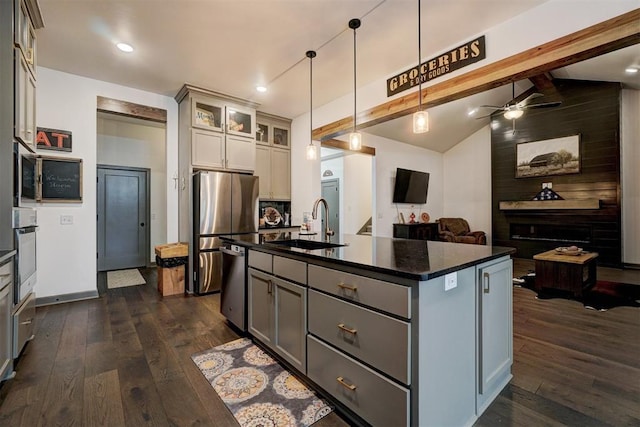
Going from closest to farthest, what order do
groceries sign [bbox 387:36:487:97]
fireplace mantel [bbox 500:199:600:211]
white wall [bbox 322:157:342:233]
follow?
groceries sign [bbox 387:36:487:97] → fireplace mantel [bbox 500:199:600:211] → white wall [bbox 322:157:342:233]

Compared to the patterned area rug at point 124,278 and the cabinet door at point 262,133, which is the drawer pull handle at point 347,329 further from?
the cabinet door at point 262,133

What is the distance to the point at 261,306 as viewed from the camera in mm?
2379

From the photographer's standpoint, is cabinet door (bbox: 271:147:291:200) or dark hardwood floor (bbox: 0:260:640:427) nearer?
dark hardwood floor (bbox: 0:260:640:427)

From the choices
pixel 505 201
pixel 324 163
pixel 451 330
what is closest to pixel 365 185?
pixel 324 163

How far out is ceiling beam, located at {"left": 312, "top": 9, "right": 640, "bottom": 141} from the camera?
208 cm

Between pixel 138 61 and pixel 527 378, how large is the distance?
4.79m

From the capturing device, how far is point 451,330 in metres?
1.44

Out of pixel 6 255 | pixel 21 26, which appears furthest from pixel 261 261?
pixel 21 26

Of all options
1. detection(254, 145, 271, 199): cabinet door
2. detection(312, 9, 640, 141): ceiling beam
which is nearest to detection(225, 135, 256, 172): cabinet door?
detection(254, 145, 271, 199): cabinet door

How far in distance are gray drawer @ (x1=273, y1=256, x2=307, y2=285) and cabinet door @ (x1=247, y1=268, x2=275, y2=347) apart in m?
0.16

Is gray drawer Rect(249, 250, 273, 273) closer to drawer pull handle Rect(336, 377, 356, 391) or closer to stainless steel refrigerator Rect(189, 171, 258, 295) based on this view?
drawer pull handle Rect(336, 377, 356, 391)

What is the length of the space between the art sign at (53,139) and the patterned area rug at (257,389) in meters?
3.23

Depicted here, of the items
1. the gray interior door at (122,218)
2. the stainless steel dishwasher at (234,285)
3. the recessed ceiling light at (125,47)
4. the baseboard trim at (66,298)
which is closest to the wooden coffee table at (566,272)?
the stainless steel dishwasher at (234,285)

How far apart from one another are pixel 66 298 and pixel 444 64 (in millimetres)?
5233
